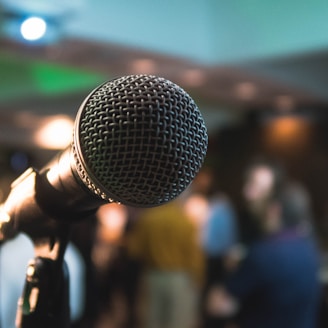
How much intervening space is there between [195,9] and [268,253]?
2.54 meters

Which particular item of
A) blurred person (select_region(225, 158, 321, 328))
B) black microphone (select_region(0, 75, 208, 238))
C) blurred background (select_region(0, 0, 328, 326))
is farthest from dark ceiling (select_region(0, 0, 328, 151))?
black microphone (select_region(0, 75, 208, 238))

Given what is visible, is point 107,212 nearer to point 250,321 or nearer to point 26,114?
point 26,114

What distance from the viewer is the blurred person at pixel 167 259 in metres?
4.62

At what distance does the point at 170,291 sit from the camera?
469 centimetres

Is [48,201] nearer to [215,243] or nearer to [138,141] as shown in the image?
[138,141]

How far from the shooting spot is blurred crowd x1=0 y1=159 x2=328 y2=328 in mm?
2438

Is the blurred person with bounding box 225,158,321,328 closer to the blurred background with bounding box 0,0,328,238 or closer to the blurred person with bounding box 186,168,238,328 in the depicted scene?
the blurred background with bounding box 0,0,328,238

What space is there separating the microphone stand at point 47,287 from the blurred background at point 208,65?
2.07 metres

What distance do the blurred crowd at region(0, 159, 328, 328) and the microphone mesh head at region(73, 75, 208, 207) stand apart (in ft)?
1.24

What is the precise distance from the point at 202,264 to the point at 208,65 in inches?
58.9

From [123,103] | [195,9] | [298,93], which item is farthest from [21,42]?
[123,103]

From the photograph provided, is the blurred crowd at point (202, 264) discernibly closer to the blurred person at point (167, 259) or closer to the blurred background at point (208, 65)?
the blurred person at point (167, 259)

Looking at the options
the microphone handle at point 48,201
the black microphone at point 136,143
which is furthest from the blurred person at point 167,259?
the black microphone at point 136,143

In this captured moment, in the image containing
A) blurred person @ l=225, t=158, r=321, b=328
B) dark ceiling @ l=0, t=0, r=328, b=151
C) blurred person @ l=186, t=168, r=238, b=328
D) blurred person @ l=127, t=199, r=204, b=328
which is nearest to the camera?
blurred person @ l=225, t=158, r=321, b=328
